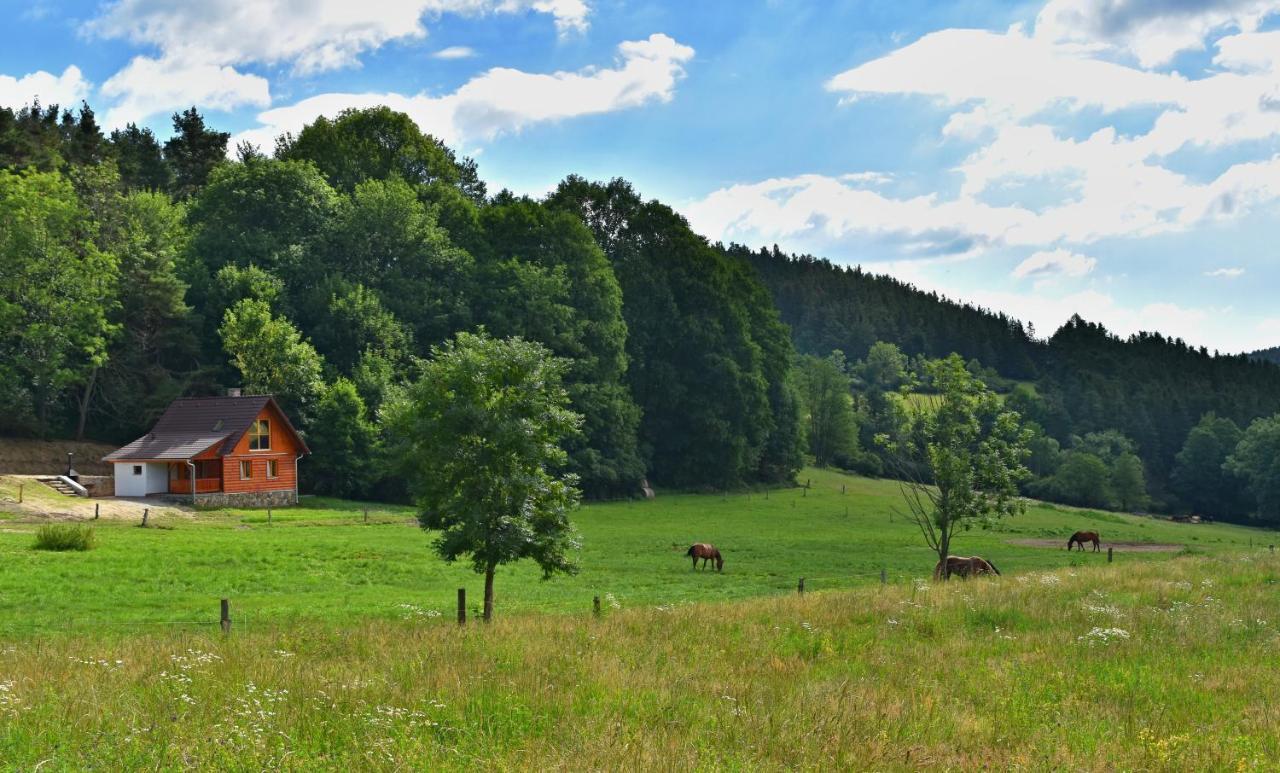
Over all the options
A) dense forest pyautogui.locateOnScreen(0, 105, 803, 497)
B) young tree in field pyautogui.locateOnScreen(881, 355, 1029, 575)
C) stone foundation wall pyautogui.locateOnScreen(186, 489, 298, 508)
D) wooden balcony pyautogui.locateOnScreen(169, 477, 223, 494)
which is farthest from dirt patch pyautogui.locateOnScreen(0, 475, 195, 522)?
young tree in field pyautogui.locateOnScreen(881, 355, 1029, 575)

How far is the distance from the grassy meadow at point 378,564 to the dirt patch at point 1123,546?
3.05 feet

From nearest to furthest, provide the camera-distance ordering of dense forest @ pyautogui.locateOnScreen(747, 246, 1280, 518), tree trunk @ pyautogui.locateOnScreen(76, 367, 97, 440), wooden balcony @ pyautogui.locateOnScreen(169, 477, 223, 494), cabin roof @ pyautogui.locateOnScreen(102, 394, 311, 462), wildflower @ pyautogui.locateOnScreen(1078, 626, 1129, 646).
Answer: wildflower @ pyautogui.locateOnScreen(1078, 626, 1129, 646), cabin roof @ pyautogui.locateOnScreen(102, 394, 311, 462), wooden balcony @ pyautogui.locateOnScreen(169, 477, 223, 494), tree trunk @ pyautogui.locateOnScreen(76, 367, 97, 440), dense forest @ pyautogui.locateOnScreen(747, 246, 1280, 518)

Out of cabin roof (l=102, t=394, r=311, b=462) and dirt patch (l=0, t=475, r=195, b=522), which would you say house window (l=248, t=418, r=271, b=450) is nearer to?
cabin roof (l=102, t=394, r=311, b=462)

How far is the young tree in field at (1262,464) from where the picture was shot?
11662 centimetres

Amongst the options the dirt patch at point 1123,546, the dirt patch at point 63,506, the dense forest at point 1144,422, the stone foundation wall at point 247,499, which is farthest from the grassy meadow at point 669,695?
the dense forest at point 1144,422

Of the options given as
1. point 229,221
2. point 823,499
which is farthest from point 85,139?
point 823,499

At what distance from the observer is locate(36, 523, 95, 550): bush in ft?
115

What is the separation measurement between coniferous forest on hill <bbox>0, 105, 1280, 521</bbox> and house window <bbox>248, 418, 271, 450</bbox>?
4.08 meters

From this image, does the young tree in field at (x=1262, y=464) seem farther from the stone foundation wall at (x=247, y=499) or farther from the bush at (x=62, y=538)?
the bush at (x=62, y=538)

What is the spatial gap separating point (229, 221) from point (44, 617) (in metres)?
57.2

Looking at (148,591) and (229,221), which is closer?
(148,591)

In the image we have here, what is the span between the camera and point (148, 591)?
28422 mm

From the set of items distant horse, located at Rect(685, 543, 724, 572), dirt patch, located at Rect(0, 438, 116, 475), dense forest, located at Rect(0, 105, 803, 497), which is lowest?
distant horse, located at Rect(685, 543, 724, 572)

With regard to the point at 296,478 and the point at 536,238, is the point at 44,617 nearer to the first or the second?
the point at 296,478
